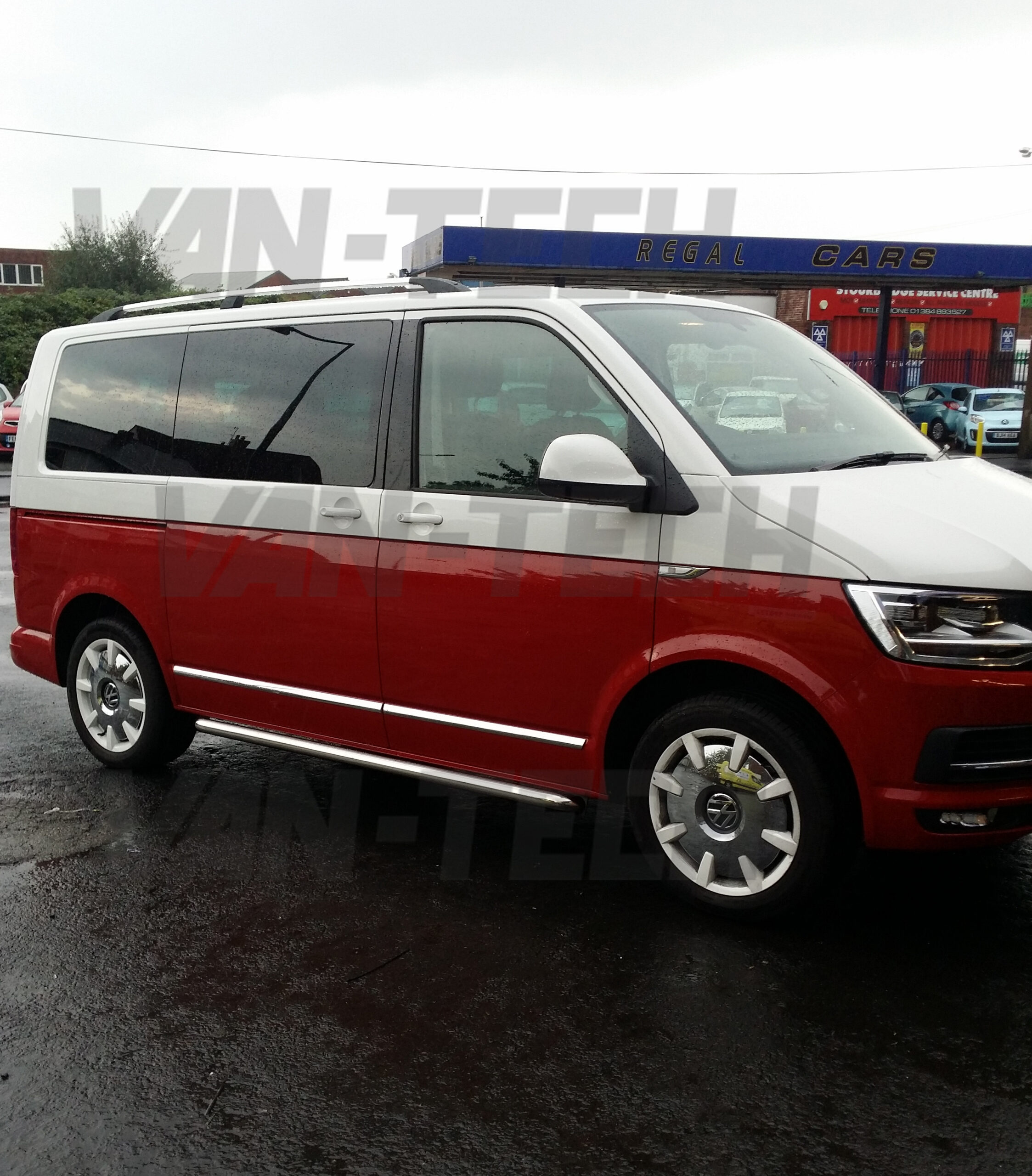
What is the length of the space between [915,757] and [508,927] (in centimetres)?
138

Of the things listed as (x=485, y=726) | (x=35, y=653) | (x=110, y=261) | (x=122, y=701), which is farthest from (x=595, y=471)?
(x=110, y=261)

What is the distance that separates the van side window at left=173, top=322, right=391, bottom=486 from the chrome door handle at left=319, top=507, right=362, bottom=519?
0.33 ft

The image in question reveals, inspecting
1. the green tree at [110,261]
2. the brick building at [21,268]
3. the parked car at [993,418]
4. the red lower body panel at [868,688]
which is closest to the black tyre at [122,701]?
the red lower body panel at [868,688]

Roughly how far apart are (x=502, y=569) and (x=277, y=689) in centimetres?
124

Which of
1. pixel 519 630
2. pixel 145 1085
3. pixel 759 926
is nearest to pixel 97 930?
pixel 145 1085

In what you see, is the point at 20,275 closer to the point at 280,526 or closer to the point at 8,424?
the point at 8,424

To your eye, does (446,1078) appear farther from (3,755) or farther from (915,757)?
(3,755)

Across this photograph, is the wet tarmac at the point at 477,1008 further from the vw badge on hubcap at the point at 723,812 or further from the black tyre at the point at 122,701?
the black tyre at the point at 122,701

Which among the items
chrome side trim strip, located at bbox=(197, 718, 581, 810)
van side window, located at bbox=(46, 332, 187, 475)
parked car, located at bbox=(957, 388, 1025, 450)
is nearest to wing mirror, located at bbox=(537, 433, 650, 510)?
chrome side trim strip, located at bbox=(197, 718, 581, 810)

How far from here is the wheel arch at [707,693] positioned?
370cm

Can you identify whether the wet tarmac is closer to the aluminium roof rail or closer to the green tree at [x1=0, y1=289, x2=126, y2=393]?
the aluminium roof rail

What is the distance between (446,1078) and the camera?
10.0 ft

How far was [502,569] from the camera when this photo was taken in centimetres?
415

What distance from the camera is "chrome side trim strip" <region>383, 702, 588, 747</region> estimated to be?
4.11 m
